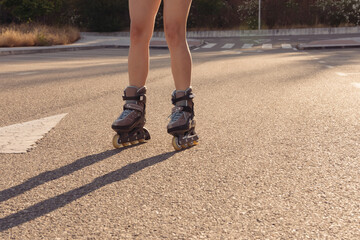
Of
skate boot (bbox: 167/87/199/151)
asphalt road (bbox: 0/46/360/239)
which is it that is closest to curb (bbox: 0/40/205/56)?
asphalt road (bbox: 0/46/360/239)

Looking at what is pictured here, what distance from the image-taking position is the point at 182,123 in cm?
295

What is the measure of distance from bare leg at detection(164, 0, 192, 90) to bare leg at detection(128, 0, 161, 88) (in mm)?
114

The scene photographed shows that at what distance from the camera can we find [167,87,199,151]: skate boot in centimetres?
294

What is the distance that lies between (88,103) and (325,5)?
88.8 ft

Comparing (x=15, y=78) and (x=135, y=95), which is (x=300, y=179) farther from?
(x=15, y=78)

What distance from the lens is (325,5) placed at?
29375 mm

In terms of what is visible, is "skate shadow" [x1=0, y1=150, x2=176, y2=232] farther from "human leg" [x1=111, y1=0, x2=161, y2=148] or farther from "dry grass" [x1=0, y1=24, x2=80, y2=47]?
"dry grass" [x1=0, y1=24, x2=80, y2=47]

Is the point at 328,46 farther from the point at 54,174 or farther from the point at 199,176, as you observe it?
the point at 54,174

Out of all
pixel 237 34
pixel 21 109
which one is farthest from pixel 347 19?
pixel 21 109

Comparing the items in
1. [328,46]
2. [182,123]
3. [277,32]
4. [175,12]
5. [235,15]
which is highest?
[235,15]

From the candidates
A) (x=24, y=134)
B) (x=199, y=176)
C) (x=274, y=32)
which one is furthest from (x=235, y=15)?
(x=199, y=176)

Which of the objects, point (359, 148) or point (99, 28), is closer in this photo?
point (359, 148)

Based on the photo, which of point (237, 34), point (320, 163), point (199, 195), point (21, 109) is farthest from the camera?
point (237, 34)

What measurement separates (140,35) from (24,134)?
42.8 inches
